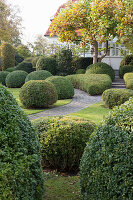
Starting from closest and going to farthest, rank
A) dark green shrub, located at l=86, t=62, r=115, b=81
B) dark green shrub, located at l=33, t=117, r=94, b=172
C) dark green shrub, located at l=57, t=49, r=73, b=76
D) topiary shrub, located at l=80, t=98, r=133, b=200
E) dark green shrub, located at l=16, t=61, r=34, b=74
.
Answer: topiary shrub, located at l=80, t=98, r=133, b=200 → dark green shrub, located at l=33, t=117, r=94, b=172 → dark green shrub, located at l=86, t=62, r=115, b=81 → dark green shrub, located at l=57, t=49, r=73, b=76 → dark green shrub, located at l=16, t=61, r=34, b=74

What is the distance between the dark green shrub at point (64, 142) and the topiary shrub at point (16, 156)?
1.73 m

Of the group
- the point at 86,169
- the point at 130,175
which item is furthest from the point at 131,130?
the point at 86,169

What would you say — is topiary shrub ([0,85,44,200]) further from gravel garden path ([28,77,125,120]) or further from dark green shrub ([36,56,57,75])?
dark green shrub ([36,56,57,75])

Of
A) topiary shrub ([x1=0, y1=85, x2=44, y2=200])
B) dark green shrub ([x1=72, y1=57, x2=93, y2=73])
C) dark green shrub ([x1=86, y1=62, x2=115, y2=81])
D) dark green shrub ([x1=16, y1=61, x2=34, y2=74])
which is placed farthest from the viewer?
dark green shrub ([x1=16, y1=61, x2=34, y2=74])

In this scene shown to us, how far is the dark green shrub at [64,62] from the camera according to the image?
2170cm

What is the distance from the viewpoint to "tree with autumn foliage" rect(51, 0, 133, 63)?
16016 mm

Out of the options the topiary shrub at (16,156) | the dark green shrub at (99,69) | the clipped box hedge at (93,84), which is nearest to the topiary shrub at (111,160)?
the topiary shrub at (16,156)

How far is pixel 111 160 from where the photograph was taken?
233 centimetres

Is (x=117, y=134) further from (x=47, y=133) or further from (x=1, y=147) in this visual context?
(x=47, y=133)

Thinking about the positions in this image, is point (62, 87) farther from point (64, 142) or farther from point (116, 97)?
point (64, 142)

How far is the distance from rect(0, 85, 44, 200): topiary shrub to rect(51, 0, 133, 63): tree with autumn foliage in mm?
14800

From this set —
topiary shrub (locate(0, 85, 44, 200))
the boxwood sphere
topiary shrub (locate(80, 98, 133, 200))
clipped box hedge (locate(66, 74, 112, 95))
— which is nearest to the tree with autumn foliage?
clipped box hedge (locate(66, 74, 112, 95))

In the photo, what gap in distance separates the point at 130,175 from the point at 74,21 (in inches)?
697

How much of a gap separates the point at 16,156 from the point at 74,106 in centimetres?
912
